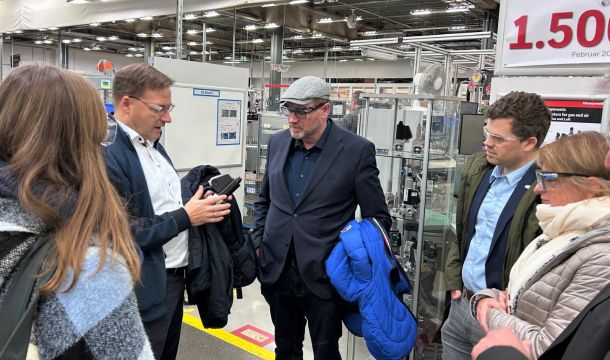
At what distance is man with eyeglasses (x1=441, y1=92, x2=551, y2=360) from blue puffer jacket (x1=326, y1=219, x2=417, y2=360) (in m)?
0.23

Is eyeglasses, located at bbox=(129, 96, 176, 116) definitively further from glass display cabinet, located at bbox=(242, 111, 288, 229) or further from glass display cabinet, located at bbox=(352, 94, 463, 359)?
glass display cabinet, located at bbox=(242, 111, 288, 229)

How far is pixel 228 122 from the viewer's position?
442 centimetres

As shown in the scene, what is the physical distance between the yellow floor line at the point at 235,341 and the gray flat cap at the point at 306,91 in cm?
187

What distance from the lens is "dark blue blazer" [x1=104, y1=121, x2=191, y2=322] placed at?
162cm

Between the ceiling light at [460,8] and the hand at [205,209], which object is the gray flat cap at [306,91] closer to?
the hand at [205,209]

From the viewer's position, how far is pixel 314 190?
2174mm

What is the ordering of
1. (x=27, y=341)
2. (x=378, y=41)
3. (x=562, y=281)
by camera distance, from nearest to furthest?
1. (x=27, y=341)
2. (x=562, y=281)
3. (x=378, y=41)

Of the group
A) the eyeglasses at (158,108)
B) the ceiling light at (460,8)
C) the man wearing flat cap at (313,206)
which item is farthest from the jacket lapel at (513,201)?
the ceiling light at (460,8)

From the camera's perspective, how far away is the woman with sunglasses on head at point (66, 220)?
79cm

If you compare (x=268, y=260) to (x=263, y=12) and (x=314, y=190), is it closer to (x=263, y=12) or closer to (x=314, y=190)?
(x=314, y=190)

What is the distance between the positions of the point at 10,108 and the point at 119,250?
0.33 metres

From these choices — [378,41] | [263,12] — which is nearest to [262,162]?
[378,41]

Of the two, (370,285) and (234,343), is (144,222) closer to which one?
(370,285)

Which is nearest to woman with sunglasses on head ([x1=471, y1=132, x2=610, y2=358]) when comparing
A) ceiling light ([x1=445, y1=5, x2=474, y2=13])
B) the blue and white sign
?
the blue and white sign
